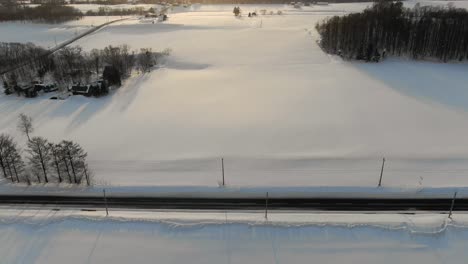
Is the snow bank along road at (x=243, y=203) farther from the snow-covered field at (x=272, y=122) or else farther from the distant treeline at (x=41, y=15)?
the distant treeline at (x=41, y=15)

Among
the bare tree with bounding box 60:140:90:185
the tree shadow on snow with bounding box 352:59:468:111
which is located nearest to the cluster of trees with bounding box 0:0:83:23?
the tree shadow on snow with bounding box 352:59:468:111

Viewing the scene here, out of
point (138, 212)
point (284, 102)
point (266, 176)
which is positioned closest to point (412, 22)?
point (284, 102)

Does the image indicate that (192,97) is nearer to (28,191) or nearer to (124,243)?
(28,191)

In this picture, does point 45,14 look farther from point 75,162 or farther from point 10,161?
point 75,162

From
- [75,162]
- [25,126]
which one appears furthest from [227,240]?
[25,126]

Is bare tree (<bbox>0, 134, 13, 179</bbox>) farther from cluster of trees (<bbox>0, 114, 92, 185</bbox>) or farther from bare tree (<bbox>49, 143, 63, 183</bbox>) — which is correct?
bare tree (<bbox>49, 143, 63, 183</bbox>)
